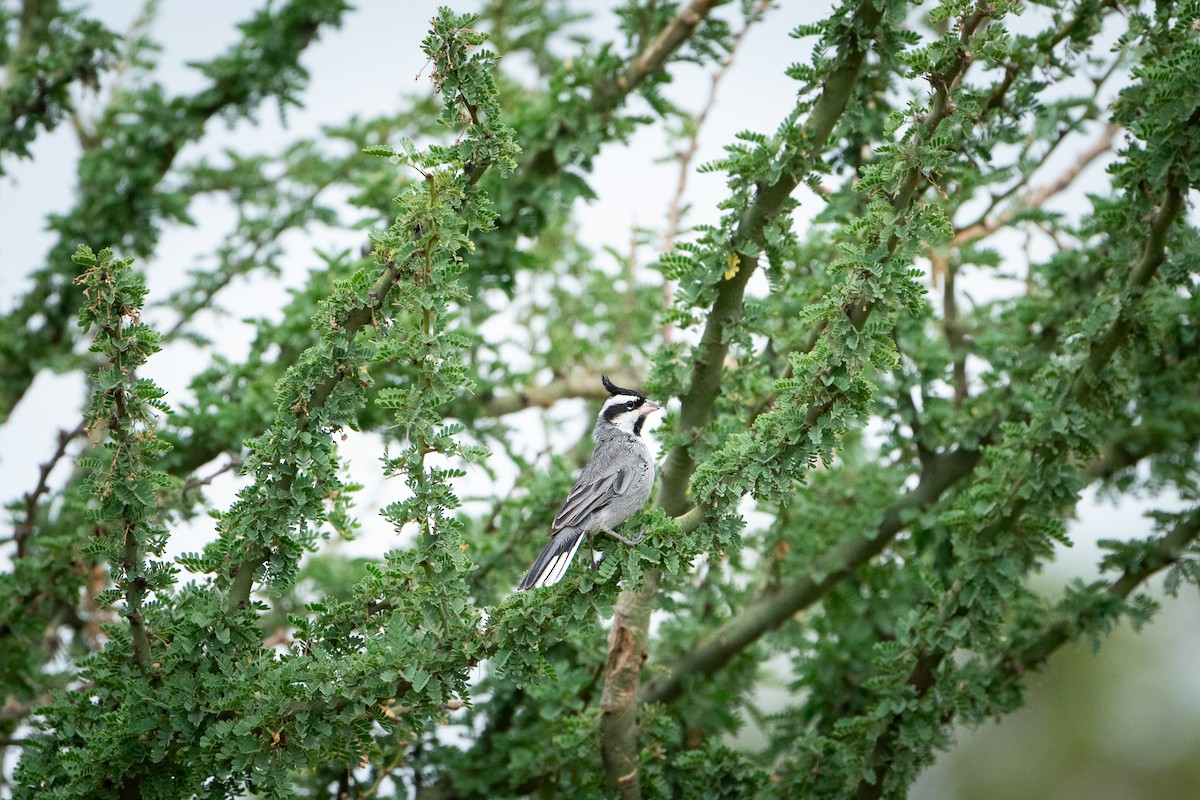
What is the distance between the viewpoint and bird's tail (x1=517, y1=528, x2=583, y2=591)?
4824 mm

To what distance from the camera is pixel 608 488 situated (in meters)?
5.34

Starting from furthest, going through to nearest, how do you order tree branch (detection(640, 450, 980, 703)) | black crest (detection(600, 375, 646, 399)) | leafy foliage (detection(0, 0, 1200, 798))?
tree branch (detection(640, 450, 980, 703))
black crest (detection(600, 375, 646, 399))
leafy foliage (detection(0, 0, 1200, 798))

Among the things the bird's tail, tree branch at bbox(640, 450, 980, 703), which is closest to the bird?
the bird's tail

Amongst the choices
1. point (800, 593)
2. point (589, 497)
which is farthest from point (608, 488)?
point (800, 593)

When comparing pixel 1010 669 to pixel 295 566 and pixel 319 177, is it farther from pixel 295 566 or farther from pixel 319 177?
pixel 319 177

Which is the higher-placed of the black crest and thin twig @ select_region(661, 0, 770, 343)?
thin twig @ select_region(661, 0, 770, 343)

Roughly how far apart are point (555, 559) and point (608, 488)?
53cm

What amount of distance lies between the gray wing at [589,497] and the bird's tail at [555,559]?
2.3 inches

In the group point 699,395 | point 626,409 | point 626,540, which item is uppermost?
point 626,409

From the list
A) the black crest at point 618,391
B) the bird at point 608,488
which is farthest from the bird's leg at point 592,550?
the black crest at point 618,391

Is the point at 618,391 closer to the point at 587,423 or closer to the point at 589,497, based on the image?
the point at 589,497

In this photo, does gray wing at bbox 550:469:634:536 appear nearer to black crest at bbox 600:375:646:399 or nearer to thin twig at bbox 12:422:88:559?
black crest at bbox 600:375:646:399

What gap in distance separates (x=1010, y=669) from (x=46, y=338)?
643 centimetres

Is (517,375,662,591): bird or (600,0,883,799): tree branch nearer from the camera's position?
(517,375,662,591): bird
